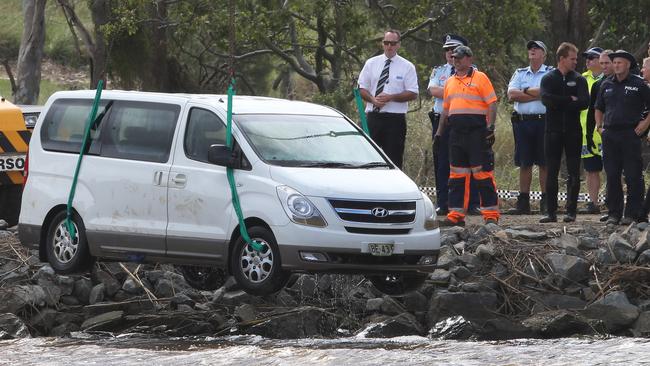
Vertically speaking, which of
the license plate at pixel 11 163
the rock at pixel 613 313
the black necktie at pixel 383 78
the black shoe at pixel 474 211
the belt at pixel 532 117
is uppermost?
the black necktie at pixel 383 78

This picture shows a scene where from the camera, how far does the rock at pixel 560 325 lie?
14.4m

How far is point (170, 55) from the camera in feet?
93.9

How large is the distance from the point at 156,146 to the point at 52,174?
1301mm

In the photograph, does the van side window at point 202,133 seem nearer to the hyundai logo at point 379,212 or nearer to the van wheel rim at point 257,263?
the van wheel rim at point 257,263

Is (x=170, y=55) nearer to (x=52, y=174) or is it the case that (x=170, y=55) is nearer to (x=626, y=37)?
(x=626, y=37)

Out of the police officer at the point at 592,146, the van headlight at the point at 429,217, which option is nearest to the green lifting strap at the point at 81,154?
the van headlight at the point at 429,217

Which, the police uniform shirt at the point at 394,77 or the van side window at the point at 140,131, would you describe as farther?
the police uniform shirt at the point at 394,77

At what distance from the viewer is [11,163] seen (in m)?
17.4

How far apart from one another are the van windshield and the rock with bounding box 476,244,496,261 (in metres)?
2.75

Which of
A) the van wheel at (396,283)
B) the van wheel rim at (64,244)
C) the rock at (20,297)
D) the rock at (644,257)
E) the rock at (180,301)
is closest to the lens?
the van wheel at (396,283)

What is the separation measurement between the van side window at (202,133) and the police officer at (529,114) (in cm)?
584

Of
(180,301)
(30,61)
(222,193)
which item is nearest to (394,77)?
(180,301)

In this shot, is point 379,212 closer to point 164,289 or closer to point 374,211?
point 374,211

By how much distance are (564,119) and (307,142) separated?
193 inches
